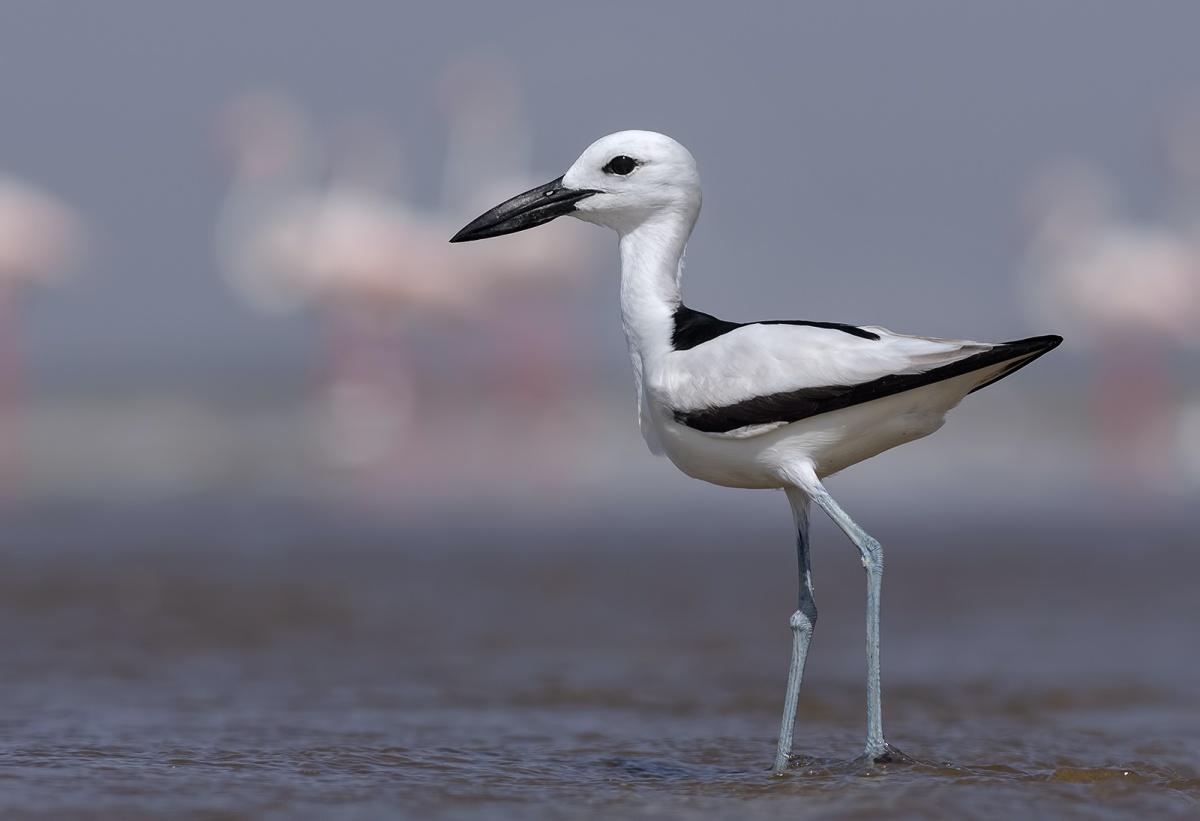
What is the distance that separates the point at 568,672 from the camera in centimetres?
684

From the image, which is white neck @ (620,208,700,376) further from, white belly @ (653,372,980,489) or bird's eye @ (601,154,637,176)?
white belly @ (653,372,980,489)

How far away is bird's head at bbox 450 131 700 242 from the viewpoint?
4832 millimetres

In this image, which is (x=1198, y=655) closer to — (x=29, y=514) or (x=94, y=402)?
(x=29, y=514)

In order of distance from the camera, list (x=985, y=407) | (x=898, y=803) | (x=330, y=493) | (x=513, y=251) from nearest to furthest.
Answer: (x=898, y=803) → (x=330, y=493) → (x=985, y=407) → (x=513, y=251)

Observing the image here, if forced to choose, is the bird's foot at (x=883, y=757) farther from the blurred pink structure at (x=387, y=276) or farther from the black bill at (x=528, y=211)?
the blurred pink structure at (x=387, y=276)

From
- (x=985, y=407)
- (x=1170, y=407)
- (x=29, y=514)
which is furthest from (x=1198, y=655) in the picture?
(x=1170, y=407)

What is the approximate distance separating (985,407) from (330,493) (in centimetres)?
915

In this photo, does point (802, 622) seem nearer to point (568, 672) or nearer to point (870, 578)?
point (870, 578)

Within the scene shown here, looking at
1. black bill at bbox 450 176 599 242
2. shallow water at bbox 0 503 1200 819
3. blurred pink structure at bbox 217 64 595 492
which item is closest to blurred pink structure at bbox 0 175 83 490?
blurred pink structure at bbox 217 64 595 492

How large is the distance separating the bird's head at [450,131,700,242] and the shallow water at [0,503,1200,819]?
1585mm

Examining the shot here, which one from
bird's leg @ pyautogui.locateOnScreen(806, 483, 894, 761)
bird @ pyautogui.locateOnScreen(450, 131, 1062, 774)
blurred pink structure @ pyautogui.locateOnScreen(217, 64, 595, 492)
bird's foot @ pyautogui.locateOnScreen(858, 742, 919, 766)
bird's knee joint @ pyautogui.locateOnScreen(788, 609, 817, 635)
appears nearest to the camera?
bird @ pyautogui.locateOnScreen(450, 131, 1062, 774)

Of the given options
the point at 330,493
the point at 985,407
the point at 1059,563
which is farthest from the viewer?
the point at 985,407

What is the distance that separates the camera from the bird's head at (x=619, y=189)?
483 centimetres

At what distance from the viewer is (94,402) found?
22.7 m
